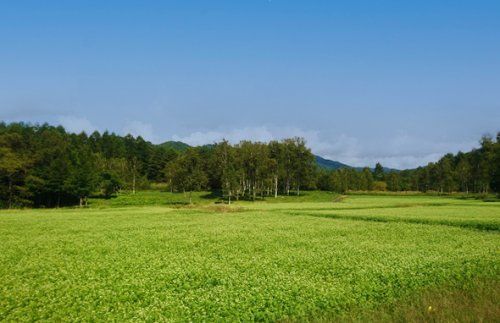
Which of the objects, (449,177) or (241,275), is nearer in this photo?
(241,275)

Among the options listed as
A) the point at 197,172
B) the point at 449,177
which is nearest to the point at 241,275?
the point at 197,172

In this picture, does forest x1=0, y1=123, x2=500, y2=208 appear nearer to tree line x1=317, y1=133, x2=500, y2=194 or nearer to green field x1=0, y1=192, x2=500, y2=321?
tree line x1=317, y1=133, x2=500, y2=194

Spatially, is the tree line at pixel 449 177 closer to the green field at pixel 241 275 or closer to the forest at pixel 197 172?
the forest at pixel 197 172

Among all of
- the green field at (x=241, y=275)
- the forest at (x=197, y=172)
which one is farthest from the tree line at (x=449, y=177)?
the green field at (x=241, y=275)

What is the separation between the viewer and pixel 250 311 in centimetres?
1371

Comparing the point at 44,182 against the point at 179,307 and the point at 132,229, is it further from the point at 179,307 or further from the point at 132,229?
the point at 179,307

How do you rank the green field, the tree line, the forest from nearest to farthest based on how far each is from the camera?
the green field < the forest < the tree line

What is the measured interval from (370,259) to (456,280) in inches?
184

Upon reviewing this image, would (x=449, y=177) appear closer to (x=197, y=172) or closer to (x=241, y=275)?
(x=197, y=172)

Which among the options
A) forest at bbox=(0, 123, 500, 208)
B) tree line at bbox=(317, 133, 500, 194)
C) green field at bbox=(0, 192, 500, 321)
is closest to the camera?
green field at bbox=(0, 192, 500, 321)

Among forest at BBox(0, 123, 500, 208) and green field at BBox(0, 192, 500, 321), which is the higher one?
forest at BBox(0, 123, 500, 208)

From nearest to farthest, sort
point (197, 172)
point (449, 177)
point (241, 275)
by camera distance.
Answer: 1. point (241, 275)
2. point (197, 172)
3. point (449, 177)

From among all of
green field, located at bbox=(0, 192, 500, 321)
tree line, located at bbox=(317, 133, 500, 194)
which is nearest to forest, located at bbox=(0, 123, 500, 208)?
tree line, located at bbox=(317, 133, 500, 194)

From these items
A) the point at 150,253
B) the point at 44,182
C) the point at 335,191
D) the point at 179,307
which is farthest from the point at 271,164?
the point at 179,307
